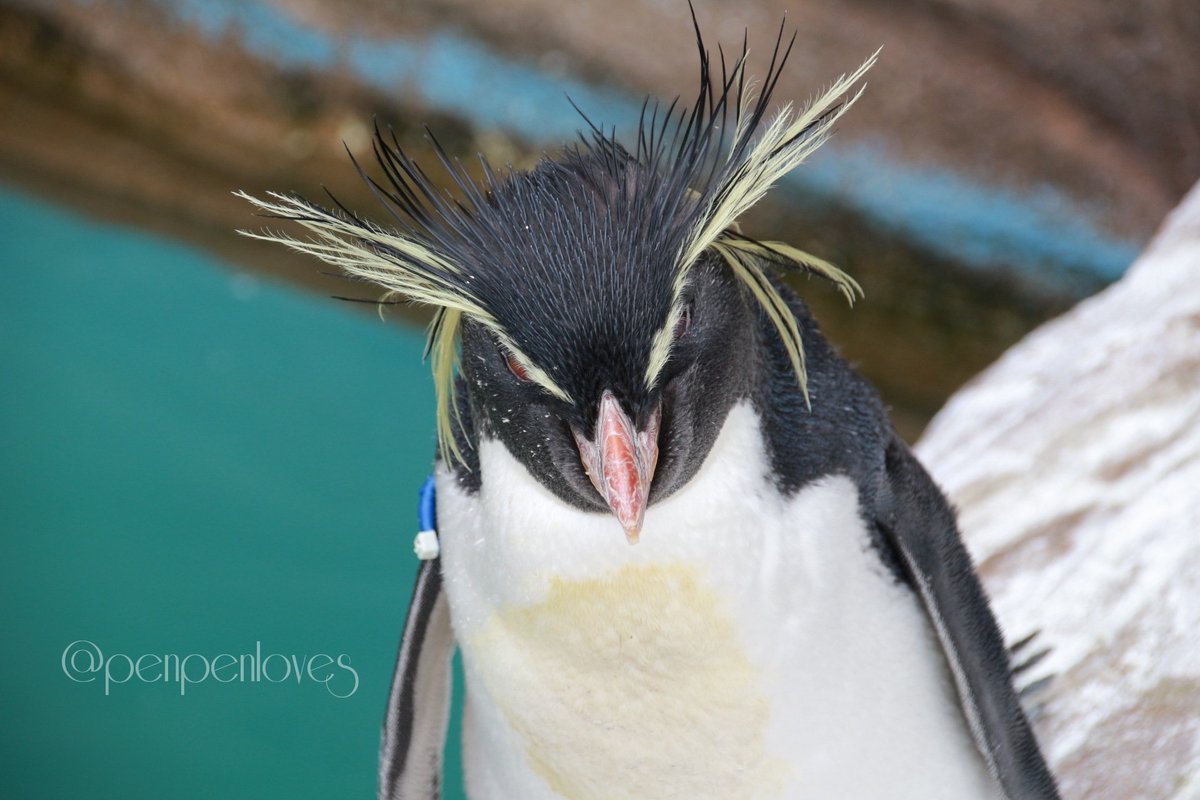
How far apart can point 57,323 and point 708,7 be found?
2.59m

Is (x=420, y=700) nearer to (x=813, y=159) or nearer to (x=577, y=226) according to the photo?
(x=577, y=226)

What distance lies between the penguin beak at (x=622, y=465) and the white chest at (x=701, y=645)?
19cm

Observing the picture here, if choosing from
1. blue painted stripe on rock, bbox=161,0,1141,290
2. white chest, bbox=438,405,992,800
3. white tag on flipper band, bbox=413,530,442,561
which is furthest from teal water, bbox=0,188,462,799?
white chest, bbox=438,405,992,800

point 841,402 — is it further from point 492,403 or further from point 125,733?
point 125,733

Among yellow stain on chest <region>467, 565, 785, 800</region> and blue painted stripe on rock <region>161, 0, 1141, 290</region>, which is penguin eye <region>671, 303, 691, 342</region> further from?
blue painted stripe on rock <region>161, 0, 1141, 290</region>

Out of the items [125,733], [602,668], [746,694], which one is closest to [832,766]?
[746,694]

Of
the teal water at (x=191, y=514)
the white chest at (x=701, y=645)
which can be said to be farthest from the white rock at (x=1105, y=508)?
the teal water at (x=191, y=514)

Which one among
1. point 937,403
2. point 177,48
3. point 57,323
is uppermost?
point 177,48

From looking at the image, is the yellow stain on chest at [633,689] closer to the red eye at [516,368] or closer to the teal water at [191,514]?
the red eye at [516,368]

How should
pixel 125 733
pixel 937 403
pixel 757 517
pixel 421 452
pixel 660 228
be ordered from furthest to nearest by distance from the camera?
pixel 421 452 → pixel 937 403 → pixel 125 733 → pixel 757 517 → pixel 660 228

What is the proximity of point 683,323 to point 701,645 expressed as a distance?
0.38 metres

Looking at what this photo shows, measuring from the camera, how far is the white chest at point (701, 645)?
1.38 metres

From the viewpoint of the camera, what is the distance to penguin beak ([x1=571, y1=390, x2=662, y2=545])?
1.16 metres

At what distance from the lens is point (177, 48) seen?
4.55 meters
